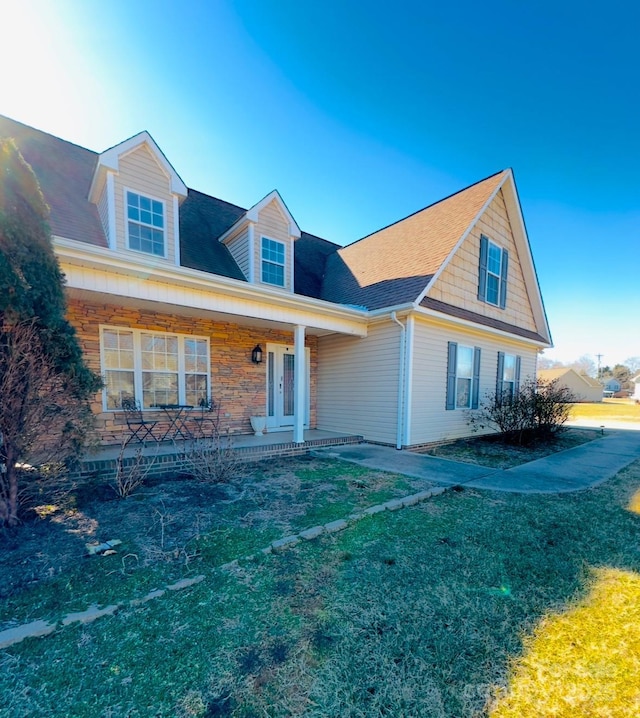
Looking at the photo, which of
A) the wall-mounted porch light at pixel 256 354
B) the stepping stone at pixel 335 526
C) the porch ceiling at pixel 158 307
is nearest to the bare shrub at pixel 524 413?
the porch ceiling at pixel 158 307

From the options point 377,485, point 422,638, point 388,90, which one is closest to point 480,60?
point 388,90

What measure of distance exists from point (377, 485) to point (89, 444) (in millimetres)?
3904

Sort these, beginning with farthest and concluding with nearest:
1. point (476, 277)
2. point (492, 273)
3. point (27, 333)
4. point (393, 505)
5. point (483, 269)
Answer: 1. point (492, 273)
2. point (483, 269)
3. point (476, 277)
4. point (393, 505)
5. point (27, 333)

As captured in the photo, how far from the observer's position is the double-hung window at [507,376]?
10353 millimetres

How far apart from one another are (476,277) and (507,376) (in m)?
3.65

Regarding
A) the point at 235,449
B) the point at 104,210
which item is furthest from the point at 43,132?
the point at 235,449

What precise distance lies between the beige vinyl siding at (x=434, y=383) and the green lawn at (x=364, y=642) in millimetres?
4708

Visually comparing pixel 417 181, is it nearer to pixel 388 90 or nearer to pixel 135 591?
pixel 388 90

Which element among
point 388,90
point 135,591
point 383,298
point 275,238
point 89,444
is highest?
Answer: point 388,90

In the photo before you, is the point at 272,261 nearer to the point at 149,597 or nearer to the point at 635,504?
the point at 149,597

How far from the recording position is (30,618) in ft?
7.05

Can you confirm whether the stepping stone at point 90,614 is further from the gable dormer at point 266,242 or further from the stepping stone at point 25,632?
the gable dormer at point 266,242

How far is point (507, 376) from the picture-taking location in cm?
1095

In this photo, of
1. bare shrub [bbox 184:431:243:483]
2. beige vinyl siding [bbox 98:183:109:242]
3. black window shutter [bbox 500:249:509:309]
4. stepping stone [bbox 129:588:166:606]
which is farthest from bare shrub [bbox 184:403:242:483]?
black window shutter [bbox 500:249:509:309]
